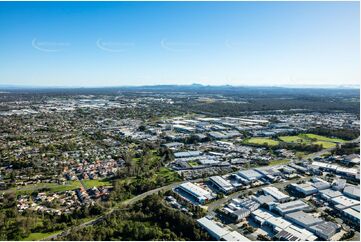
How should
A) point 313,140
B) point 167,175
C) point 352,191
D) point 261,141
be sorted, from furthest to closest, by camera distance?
point 261,141 → point 313,140 → point 167,175 → point 352,191

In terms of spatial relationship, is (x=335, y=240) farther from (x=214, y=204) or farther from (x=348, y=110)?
(x=348, y=110)

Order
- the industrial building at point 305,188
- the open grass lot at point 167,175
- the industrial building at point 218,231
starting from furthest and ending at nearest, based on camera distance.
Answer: the open grass lot at point 167,175, the industrial building at point 305,188, the industrial building at point 218,231

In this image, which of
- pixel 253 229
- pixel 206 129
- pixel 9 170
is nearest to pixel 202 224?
pixel 253 229

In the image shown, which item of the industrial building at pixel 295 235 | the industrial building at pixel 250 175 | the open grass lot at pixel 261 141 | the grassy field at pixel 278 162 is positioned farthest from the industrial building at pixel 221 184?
the open grass lot at pixel 261 141

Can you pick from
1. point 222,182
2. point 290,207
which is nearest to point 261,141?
point 222,182

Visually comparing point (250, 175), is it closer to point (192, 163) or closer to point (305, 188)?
point (305, 188)

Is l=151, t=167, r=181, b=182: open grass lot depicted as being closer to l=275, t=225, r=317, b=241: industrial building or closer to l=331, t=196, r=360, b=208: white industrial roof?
l=275, t=225, r=317, b=241: industrial building

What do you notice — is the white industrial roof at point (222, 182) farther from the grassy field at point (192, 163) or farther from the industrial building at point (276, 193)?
the grassy field at point (192, 163)

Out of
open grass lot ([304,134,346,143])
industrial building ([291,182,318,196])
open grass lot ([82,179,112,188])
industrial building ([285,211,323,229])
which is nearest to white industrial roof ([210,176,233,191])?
industrial building ([291,182,318,196])

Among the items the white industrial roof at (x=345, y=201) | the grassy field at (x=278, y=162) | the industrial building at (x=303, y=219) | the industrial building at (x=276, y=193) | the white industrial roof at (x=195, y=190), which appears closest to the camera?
the industrial building at (x=303, y=219)
